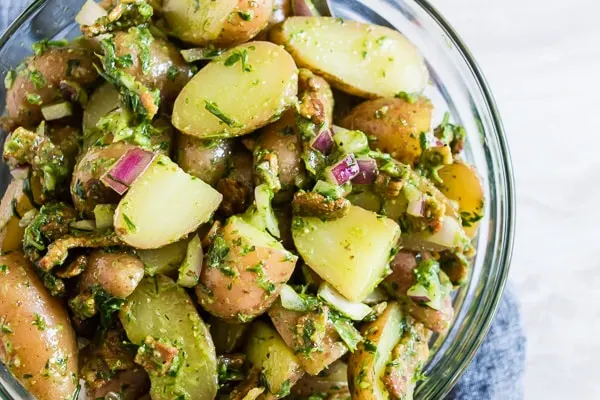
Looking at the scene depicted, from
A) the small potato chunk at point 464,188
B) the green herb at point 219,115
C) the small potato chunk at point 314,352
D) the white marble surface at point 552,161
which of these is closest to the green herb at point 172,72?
the green herb at point 219,115

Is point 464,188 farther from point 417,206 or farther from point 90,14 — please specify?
point 90,14

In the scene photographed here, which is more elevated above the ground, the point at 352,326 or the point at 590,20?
the point at 352,326

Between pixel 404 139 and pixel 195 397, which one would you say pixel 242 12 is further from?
pixel 195 397

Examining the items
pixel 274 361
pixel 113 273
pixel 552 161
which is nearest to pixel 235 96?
pixel 113 273

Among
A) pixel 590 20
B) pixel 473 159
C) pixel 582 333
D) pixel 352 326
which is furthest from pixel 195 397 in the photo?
pixel 590 20

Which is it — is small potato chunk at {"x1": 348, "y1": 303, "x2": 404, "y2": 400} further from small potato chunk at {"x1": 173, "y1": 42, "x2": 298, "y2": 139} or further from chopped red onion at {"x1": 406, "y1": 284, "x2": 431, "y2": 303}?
small potato chunk at {"x1": 173, "y1": 42, "x2": 298, "y2": 139}

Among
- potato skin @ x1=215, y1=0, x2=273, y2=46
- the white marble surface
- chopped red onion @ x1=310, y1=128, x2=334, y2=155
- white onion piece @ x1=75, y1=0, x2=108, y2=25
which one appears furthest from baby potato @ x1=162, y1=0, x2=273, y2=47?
the white marble surface

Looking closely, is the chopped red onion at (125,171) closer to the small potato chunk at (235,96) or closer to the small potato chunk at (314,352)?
the small potato chunk at (235,96)

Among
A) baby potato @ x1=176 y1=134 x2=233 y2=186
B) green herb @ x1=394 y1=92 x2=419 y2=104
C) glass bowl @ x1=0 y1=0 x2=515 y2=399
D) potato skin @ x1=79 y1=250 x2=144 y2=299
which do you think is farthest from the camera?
glass bowl @ x1=0 y1=0 x2=515 y2=399
